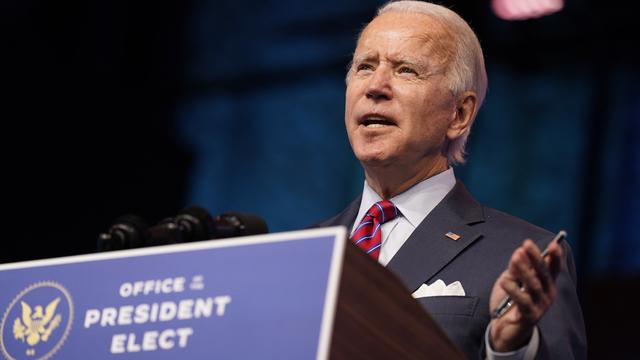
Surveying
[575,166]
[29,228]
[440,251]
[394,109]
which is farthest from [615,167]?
[29,228]

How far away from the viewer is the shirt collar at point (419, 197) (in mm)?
2426

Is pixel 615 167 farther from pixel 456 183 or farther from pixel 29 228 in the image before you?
pixel 29 228

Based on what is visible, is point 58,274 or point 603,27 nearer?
point 58,274

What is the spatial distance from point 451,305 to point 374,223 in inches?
15.9

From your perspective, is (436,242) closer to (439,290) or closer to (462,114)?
(439,290)

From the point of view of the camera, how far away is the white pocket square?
2066 mm

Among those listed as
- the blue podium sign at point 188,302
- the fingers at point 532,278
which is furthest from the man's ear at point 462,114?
the blue podium sign at point 188,302

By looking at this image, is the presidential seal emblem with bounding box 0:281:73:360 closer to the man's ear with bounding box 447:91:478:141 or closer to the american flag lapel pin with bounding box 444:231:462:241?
the american flag lapel pin with bounding box 444:231:462:241

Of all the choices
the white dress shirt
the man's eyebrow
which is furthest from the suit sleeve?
the man's eyebrow

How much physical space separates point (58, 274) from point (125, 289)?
0.15 meters

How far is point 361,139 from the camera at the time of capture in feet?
8.08

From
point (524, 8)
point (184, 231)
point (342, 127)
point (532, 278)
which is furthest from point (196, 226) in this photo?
point (342, 127)

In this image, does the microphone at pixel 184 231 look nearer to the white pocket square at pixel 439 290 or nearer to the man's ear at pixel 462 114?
the white pocket square at pixel 439 290

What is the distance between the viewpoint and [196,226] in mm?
1639
